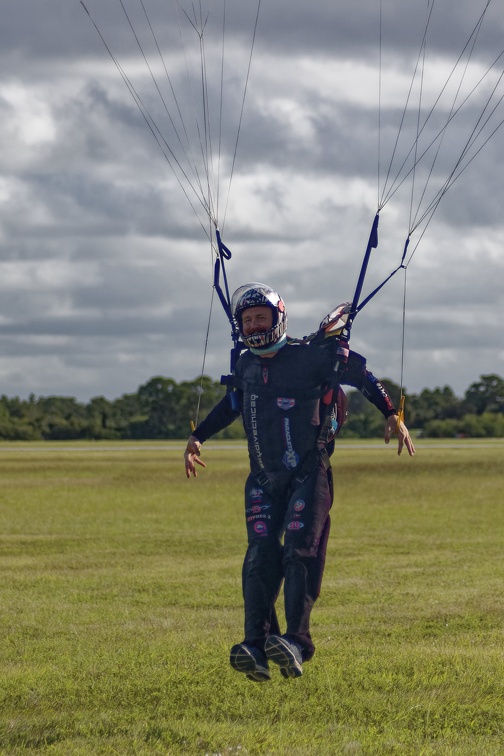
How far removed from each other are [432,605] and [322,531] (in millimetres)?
7377

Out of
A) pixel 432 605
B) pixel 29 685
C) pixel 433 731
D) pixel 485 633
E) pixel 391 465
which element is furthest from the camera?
pixel 391 465

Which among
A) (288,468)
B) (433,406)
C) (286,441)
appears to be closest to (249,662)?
(288,468)

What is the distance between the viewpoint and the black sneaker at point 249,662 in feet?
23.6

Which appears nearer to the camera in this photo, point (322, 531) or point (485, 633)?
point (322, 531)

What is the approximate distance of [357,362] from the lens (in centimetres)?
804

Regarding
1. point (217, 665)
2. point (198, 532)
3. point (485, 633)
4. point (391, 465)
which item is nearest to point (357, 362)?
point (217, 665)

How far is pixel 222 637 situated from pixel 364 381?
16.7 feet


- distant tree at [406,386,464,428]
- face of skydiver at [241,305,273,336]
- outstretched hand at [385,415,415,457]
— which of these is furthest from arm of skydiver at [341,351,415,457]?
distant tree at [406,386,464,428]

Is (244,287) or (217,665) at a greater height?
(244,287)

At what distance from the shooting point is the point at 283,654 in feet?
23.2

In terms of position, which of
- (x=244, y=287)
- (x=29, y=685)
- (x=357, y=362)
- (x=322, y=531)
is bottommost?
(x=29, y=685)

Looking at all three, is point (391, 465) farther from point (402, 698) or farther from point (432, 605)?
point (402, 698)

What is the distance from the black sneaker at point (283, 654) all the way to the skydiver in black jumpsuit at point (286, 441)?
1.54 ft

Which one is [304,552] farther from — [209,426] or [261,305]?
[261,305]
